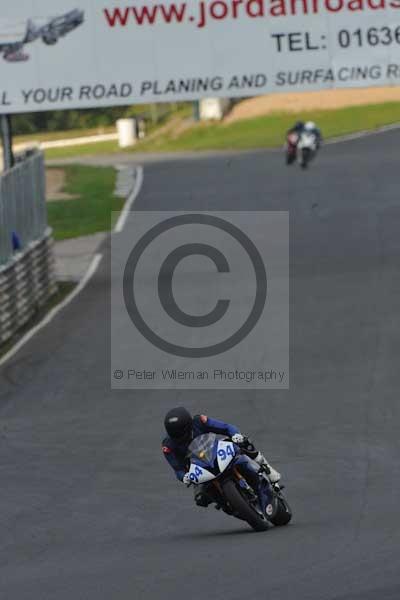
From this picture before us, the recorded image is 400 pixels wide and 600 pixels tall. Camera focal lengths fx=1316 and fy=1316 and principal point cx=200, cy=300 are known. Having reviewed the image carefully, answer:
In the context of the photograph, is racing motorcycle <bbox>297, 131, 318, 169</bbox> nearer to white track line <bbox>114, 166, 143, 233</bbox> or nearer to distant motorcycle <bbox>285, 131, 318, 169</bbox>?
distant motorcycle <bbox>285, 131, 318, 169</bbox>

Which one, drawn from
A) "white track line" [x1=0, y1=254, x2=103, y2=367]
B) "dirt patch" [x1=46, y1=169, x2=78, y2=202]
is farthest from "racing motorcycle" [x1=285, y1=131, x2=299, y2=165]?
"white track line" [x1=0, y1=254, x2=103, y2=367]

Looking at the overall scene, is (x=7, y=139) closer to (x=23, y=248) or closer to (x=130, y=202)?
(x=23, y=248)

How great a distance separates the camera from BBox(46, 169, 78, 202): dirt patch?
45.1m

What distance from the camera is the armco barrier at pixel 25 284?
2347 cm

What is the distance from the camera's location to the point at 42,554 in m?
10.5

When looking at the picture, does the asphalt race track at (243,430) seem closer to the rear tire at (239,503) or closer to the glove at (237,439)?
the rear tire at (239,503)

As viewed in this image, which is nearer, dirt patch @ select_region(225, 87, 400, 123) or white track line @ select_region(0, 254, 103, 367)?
white track line @ select_region(0, 254, 103, 367)

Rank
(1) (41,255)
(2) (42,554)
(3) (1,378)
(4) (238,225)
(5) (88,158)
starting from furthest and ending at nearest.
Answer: (5) (88,158)
(4) (238,225)
(1) (41,255)
(3) (1,378)
(2) (42,554)

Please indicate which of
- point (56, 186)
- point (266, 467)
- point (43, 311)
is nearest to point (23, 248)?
point (43, 311)

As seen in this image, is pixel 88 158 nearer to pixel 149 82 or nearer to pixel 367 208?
pixel 367 208

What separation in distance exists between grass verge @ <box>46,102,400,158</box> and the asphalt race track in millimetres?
25281

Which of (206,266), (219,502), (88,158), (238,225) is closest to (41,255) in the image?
(206,266)

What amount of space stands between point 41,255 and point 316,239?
7.94 m
